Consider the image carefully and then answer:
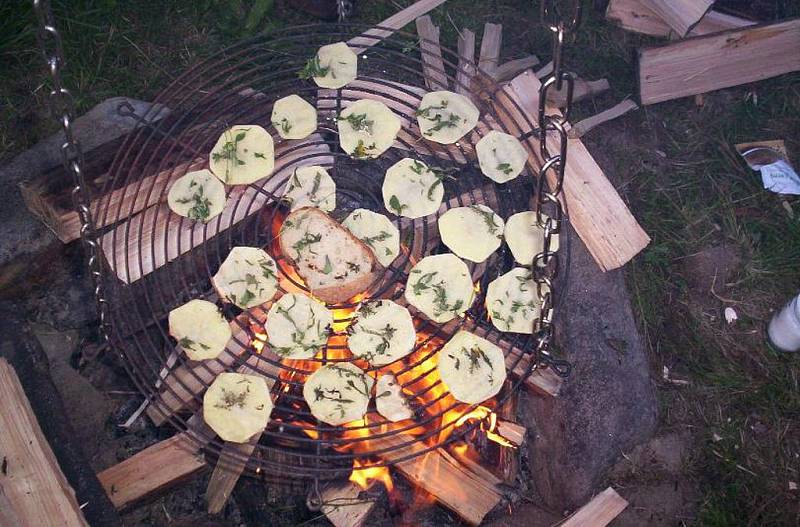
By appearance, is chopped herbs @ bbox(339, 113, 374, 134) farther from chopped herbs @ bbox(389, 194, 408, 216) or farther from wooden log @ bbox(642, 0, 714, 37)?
wooden log @ bbox(642, 0, 714, 37)

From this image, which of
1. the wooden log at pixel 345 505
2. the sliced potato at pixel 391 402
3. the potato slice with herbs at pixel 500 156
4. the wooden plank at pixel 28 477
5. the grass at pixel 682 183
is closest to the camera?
the wooden plank at pixel 28 477

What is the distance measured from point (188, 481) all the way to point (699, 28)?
3863 mm

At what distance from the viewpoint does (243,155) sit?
3.35m

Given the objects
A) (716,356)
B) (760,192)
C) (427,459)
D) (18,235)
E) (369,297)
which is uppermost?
(18,235)

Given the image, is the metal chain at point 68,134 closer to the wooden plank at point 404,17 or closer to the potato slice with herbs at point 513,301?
the potato slice with herbs at point 513,301

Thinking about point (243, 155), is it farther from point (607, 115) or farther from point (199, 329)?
point (607, 115)

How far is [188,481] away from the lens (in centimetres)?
303

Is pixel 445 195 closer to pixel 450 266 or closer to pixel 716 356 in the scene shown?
pixel 450 266

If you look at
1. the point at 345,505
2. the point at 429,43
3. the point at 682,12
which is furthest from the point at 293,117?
the point at 682,12

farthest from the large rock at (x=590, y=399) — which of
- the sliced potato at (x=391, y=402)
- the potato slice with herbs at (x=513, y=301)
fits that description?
the sliced potato at (x=391, y=402)

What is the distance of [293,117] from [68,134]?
4.22 ft

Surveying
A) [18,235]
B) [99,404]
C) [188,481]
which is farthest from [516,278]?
[18,235]

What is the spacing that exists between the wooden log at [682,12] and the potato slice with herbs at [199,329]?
9.75 feet

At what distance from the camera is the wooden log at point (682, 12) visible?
12.5 ft
